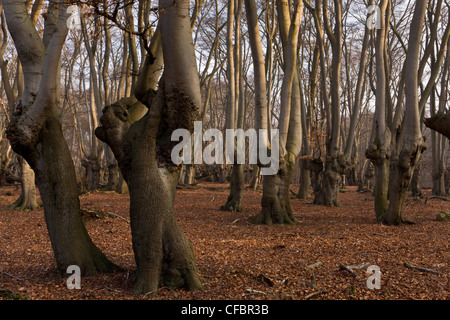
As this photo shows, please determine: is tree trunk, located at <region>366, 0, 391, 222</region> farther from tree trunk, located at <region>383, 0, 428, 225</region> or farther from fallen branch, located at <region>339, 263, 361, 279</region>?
fallen branch, located at <region>339, 263, 361, 279</region>

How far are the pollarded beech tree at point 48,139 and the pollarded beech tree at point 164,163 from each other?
2.54 feet

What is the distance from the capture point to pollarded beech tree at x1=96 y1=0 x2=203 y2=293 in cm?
354

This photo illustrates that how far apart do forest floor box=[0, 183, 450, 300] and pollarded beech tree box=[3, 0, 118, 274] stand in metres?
0.33

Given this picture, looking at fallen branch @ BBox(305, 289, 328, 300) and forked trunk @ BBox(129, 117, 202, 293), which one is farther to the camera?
forked trunk @ BBox(129, 117, 202, 293)

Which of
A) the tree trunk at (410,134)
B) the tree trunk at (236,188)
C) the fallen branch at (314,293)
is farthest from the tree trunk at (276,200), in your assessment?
the fallen branch at (314,293)

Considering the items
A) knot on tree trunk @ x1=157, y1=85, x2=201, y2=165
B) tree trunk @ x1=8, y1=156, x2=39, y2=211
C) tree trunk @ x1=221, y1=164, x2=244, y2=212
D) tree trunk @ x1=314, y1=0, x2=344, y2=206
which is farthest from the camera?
tree trunk @ x1=314, y1=0, x2=344, y2=206

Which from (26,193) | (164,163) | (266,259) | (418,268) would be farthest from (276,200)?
(26,193)

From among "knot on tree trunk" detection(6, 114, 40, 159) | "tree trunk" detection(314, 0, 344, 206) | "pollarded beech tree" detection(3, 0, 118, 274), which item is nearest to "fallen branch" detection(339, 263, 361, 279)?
"pollarded beech tree" detection(3, 0, 118, 274)

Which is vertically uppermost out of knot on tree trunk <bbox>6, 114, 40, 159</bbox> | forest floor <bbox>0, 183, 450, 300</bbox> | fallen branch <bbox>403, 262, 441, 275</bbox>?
knot on tree trunk <bbox>6, 114, 40, 159</bbox>

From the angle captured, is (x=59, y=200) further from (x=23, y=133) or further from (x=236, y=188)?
(x=236, y=188)

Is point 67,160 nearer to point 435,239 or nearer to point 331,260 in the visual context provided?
point 331,260

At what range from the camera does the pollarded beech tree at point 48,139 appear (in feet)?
13.4

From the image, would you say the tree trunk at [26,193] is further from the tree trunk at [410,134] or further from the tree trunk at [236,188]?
the tree trunk at [410,134]

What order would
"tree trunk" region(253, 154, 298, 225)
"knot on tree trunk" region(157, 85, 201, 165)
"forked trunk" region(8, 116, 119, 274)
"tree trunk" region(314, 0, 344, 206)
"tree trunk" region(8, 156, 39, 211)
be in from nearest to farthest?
"knot on tree trunk" region(157, 85, 201, 165)
"forked trunk" region(8, 116, 119, 274)
"tree trunk" region(253, 154, 298, 225)
"tree trunk" region(8, 156, 39, 211)
"tree trunk" region(314, 0, 344, 206)
